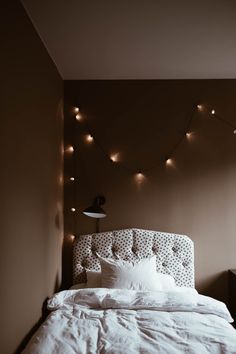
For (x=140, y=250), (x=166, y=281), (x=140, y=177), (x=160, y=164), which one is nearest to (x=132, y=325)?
(x=166, y=281)

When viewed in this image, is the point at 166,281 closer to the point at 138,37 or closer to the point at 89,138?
the point at 89,138

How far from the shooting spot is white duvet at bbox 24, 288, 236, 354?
1.94m

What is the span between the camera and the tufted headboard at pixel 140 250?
3.39 meters

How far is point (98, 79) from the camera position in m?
3.68

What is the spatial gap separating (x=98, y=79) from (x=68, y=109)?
439 millimetres

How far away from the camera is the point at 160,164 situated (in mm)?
3611

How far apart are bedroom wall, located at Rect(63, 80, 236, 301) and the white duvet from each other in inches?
36.0

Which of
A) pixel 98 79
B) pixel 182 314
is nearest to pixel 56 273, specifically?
pixel 182 314

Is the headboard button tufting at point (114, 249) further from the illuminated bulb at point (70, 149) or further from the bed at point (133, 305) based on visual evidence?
the illuminated bulb at point (70, 149)

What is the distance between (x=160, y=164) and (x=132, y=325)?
68.7 inches

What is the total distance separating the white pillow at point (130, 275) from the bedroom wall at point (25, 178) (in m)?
0.50

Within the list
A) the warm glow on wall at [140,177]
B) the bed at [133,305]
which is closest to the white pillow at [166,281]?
the bed at [133,305]

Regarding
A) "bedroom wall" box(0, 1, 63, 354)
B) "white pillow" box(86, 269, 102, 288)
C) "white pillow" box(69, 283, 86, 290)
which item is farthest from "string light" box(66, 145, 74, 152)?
"white pillow" box(69, 283, 86, 290)

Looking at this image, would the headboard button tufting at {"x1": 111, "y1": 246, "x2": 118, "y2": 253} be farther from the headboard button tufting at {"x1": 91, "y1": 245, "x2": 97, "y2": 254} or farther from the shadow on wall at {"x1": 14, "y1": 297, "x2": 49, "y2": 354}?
the shadow on wall at {"x1": 14, "y1": 297, "x2": 49, "y2": 354}
